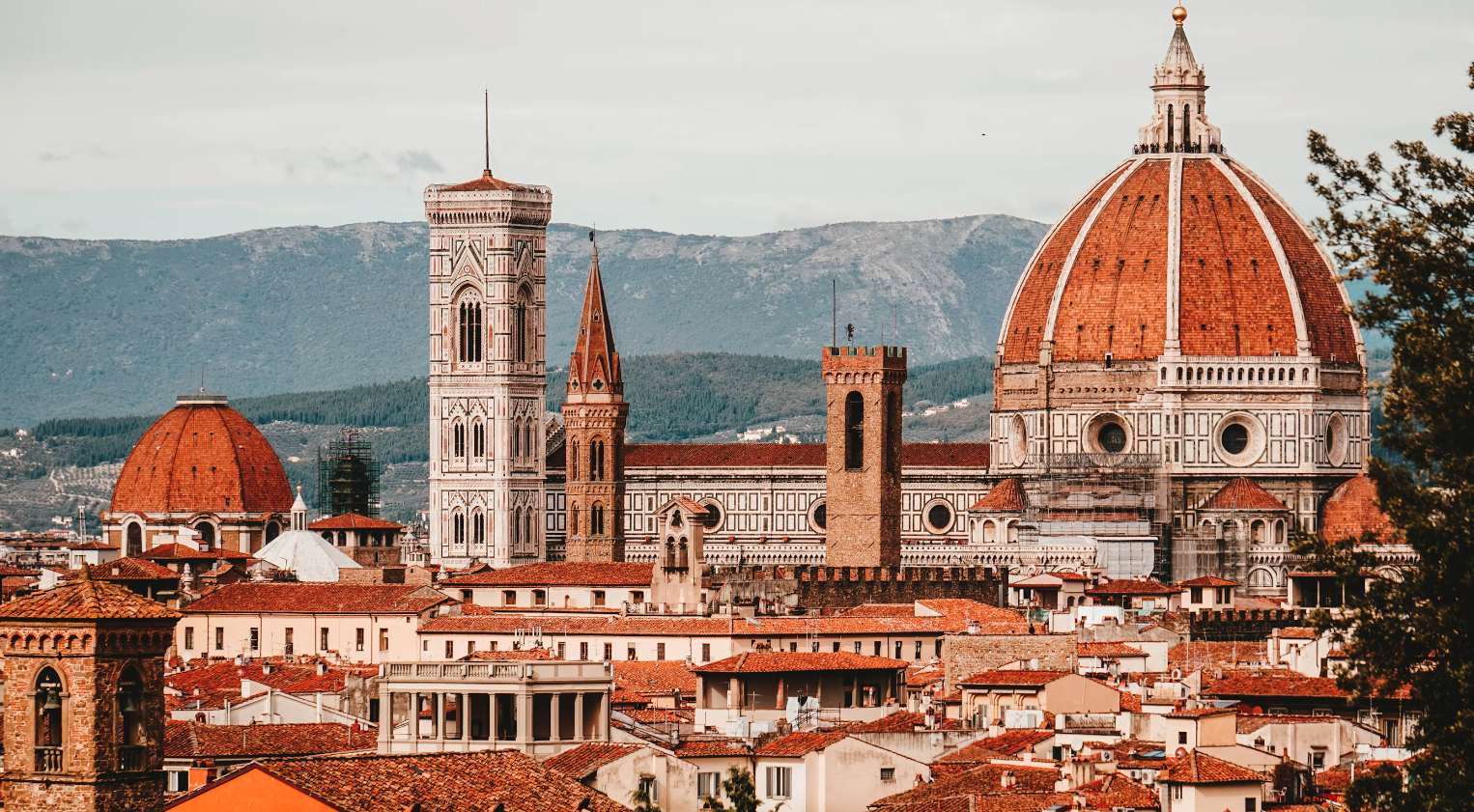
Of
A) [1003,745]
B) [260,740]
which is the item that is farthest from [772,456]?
[260,740]

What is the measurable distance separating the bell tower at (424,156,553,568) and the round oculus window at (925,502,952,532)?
15.2 meters

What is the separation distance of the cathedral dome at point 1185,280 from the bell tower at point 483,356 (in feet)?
64.9

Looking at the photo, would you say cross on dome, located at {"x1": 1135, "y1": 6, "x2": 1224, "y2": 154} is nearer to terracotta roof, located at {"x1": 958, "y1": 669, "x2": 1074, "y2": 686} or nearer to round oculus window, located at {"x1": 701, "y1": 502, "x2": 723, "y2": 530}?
round oculus window, located at {"x1": 701, "y1": 502, "x2": 723, "y2": 530}

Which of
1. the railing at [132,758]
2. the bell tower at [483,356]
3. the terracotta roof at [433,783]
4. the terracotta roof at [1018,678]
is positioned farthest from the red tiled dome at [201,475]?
the railing at [132,758]

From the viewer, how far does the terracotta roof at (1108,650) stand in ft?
230

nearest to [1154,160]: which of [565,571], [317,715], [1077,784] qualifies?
[565,571]

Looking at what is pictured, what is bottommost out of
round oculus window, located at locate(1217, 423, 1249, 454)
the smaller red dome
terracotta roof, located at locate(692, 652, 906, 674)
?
terracotta roof, located at locate(692, 652, 906, 674)

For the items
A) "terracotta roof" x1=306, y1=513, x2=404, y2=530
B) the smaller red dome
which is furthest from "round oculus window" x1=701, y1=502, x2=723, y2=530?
the smaller red dome

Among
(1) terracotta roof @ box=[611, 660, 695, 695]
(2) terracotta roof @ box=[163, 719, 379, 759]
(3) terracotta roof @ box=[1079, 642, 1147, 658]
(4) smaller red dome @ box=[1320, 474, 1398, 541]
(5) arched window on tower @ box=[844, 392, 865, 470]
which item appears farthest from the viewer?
(4) smaller red dome @ box=[1320, 474, 1398, 541]

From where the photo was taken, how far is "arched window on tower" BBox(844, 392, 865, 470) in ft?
358

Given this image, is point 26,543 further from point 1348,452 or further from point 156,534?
point 1348,452

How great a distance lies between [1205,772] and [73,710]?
14.2 metres

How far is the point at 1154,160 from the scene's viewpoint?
12488cm

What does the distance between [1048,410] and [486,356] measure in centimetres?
2328
